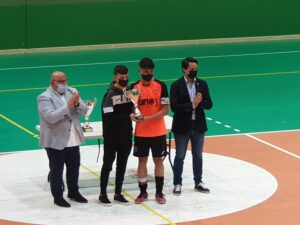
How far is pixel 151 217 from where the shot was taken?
991 cm

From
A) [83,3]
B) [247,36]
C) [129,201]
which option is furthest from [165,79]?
[129,201]

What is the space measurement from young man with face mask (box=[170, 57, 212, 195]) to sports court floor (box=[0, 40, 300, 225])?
463mm

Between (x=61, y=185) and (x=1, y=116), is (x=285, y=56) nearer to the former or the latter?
(x=1, y=116)

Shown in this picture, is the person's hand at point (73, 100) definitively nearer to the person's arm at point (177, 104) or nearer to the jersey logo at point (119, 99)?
the jersey logo at point (119, 99)

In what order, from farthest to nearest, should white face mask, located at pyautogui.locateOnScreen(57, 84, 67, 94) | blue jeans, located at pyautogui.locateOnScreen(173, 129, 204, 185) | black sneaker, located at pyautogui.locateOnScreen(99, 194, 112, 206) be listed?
blue jeans, located at pyautogui.locateOnScreen(173, 129, 204, 185) < black sneaker, located at pyautogui.locateOnScreen(99, 194, 112, 206) < white face mask, located at pyautogui.locateOnScreen(57, 84, 67, 94)

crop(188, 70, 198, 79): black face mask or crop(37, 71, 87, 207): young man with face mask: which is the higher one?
crop(188, 70, 198, 79): black face mask

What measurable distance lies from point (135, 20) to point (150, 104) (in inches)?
645

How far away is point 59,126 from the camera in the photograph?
33.7 ft

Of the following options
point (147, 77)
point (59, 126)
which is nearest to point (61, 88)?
point (59, 126)

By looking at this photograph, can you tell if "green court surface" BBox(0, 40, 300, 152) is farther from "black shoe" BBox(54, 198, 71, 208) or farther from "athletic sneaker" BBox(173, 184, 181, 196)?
"athletic sneaker" BBox(173, 184, 181, 196)

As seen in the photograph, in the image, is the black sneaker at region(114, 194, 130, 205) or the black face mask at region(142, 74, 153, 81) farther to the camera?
the black sneaker at region(114, 194, 130, 205)

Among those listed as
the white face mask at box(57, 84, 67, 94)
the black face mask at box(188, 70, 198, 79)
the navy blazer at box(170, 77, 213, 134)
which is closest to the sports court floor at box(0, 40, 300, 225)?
the navy blazer at box(170, 77, 213, 134)

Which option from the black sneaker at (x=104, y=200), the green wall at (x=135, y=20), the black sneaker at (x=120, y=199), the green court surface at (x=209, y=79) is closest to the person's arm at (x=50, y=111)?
Result: the black sneaker at (x=104, y=200)

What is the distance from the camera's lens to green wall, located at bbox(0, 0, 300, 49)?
25188 millimetres
